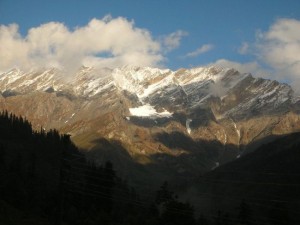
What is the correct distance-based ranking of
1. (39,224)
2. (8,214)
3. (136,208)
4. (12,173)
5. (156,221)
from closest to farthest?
(39,224) → (8,214) → (156,221) → (12,173) → (136,208)

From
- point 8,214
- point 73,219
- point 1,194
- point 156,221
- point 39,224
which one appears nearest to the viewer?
point 39,224

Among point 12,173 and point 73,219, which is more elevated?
point 12,173

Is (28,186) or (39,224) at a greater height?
(28,186)

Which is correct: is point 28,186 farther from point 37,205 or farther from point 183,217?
point 183,217

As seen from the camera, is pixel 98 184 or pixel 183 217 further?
pixel 98 184

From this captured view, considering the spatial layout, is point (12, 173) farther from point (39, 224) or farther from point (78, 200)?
point (39, 224)

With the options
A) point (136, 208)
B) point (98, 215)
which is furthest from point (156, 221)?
point (136, 208)

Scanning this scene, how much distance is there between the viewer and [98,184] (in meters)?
112

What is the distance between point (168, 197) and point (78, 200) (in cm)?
2293

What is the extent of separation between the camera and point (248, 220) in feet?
328

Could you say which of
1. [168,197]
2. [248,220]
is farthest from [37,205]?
[248,220]

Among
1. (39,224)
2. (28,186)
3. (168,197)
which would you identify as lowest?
(39,224)

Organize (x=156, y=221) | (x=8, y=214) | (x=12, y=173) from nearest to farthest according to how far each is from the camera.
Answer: (x=8, y=214) → (x=156, y=221) → (x=12, y=173)

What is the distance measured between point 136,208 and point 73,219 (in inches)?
2551
